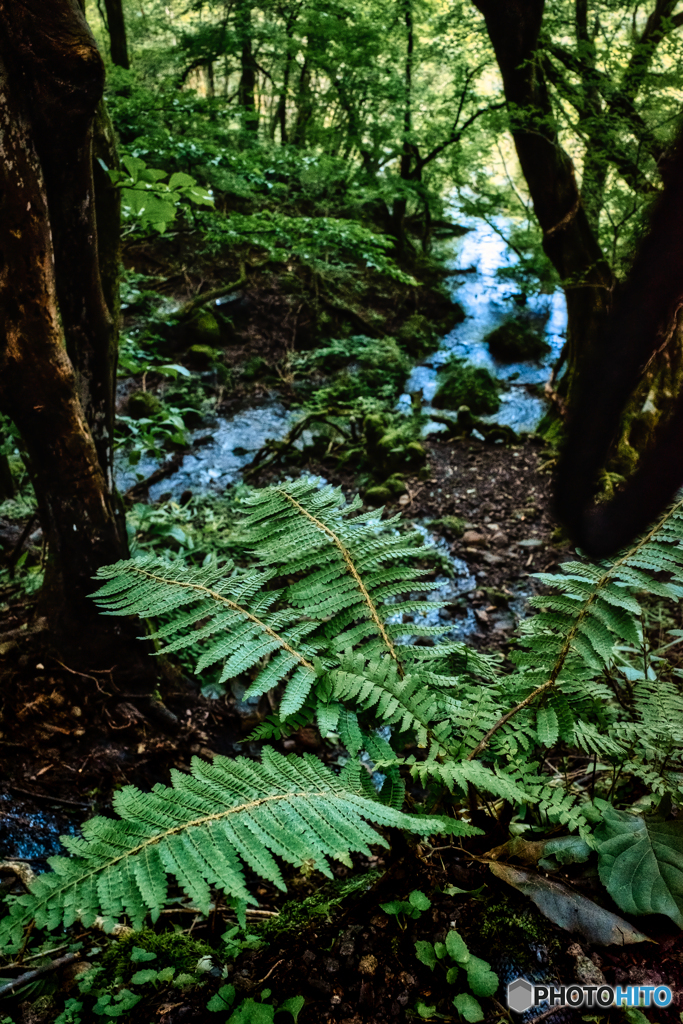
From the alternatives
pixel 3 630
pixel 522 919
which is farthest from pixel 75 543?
pixel 522 919

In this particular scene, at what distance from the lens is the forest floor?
1.19m

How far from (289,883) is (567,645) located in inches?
53.0

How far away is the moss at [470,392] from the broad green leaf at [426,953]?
6.76m

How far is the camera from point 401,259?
11469 millimetres

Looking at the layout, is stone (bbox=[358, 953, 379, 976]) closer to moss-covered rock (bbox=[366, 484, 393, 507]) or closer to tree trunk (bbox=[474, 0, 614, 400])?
moss-covered rock (bbox=[366, 484, 393, 507])

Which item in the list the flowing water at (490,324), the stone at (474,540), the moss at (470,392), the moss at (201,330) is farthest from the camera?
the moss at (201,330)

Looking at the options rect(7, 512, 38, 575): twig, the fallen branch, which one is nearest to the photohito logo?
rect(7, 512, 38, 575): twig

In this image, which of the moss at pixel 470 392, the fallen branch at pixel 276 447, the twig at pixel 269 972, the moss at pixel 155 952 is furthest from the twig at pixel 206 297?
the twig at pixel 269 972

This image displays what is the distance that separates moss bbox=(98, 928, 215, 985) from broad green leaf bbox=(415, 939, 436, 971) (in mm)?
561

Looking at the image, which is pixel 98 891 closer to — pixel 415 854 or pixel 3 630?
pixel 415 854

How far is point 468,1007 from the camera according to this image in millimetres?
1077

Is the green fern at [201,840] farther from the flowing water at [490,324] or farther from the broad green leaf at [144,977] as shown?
the flowing water at [490,324]

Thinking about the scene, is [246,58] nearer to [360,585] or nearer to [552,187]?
[552,187]

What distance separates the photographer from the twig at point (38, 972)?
130 cm
